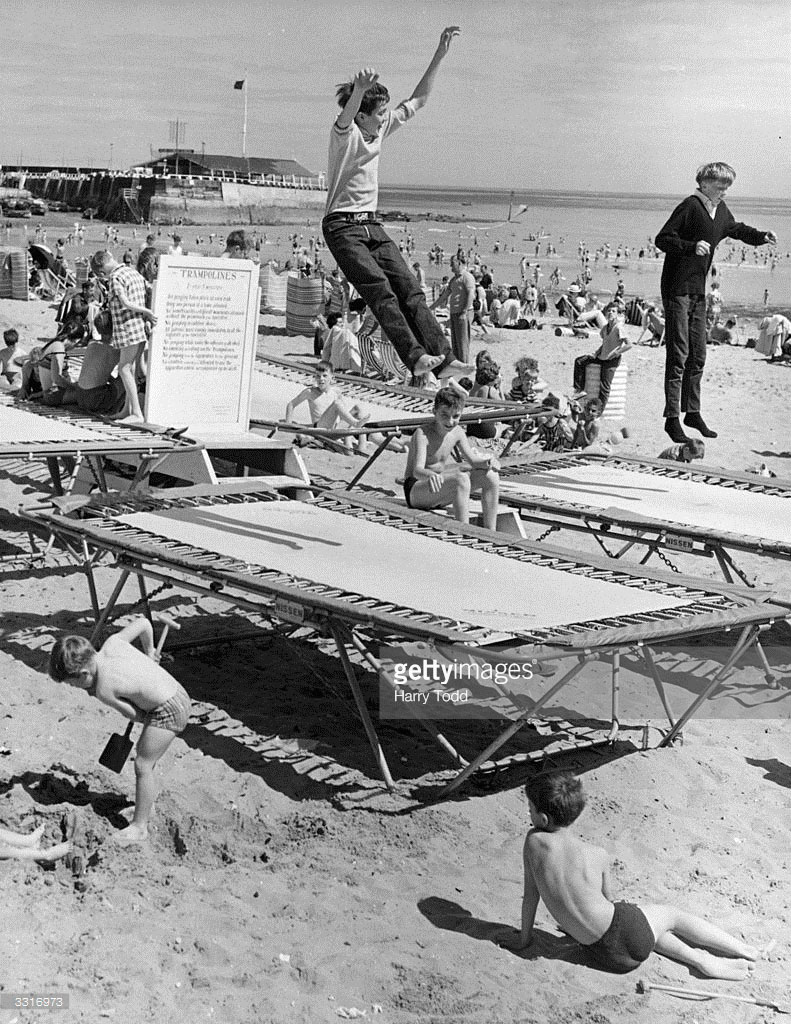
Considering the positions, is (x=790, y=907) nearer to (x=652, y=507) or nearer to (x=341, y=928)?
(x=341, y=928)

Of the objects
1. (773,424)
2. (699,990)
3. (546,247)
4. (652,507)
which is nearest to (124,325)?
(652,507)

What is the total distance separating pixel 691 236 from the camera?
7859mm

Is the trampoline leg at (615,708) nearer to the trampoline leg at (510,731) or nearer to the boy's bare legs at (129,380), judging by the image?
the trampoline leg at (510,731)

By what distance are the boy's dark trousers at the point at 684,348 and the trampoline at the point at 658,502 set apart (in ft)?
2.56

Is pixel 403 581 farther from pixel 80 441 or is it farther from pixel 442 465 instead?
pixel 80 441

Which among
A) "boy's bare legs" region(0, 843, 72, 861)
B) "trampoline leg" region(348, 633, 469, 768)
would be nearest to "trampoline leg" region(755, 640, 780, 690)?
"trampoline leg" region(348, 633, 469, 768)

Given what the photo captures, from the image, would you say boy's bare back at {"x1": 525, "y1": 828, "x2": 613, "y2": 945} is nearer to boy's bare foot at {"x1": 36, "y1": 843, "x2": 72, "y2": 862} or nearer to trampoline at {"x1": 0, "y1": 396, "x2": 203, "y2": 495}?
boy's bare foot at {"x1": 36, "y1": 843, "x2": 72, "y2": 862}

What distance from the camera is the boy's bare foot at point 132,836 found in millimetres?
5652

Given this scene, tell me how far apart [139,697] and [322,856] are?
1035mm

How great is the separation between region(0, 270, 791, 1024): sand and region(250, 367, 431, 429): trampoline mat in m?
4.32

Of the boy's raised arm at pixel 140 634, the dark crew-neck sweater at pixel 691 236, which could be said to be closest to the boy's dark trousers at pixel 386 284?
the boy's raised arm at pixel 140 634

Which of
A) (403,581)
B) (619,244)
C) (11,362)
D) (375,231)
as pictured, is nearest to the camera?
(375,231)

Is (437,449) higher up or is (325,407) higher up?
(437,449)

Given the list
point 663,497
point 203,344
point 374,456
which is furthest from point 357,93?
point 374,456
